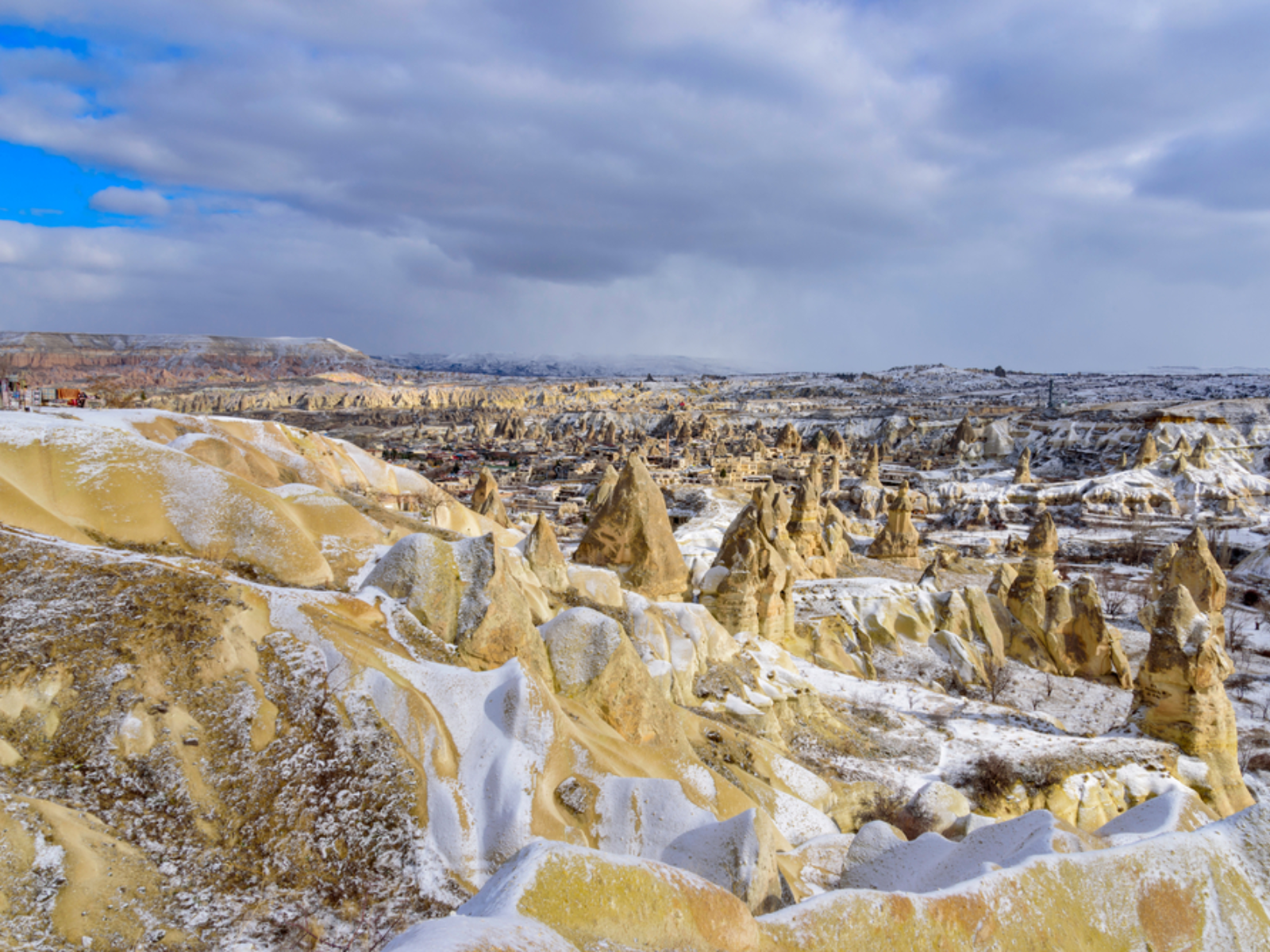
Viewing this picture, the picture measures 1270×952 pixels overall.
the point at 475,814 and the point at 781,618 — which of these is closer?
the point at 475,814

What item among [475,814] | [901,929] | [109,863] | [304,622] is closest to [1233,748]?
[901,929]

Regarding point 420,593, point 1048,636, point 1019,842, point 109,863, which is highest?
point 420,593

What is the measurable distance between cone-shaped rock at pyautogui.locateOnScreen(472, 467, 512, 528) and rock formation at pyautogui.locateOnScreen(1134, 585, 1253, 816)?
85.1ft

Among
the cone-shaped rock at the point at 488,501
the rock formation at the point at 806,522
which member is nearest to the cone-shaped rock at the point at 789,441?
the rock formation at the point at 806,522

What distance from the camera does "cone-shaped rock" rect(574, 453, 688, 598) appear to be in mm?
21531

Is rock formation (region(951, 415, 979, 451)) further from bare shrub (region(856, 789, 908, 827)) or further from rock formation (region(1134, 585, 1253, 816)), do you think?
bare shrub (region(856, 789, 908, 827))

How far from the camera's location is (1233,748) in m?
19.6

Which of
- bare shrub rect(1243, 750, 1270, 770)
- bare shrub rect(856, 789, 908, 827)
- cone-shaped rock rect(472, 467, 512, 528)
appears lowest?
bare shrub rect(1243, 750, 1270, 770)

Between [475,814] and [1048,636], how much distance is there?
101 feet

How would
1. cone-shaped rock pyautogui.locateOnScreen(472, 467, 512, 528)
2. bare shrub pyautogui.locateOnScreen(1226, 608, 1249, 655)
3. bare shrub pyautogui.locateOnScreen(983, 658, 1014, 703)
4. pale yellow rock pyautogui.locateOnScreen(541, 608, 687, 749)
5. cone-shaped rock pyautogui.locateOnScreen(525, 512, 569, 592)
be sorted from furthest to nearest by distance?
1. cone-shaped rock pyautogui.locateOnScreen(472, 467, 512, 528)
2. bare shrub pyautogui.locateOnScreen(1226, 608, 1249, 655)
3. bare shrub pyautogui.locateOnScreen(983, 658, 1014, 703)
4. cone-shaped rock pyautogui.locateOnScreen(525, 512, 569, 592)
5. pale yellow rock pyautogui.locateOnScreen(541, 608, 687, 749)

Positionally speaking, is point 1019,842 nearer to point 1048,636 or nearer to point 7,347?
point 1048,636

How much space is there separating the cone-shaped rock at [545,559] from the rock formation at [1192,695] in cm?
1717

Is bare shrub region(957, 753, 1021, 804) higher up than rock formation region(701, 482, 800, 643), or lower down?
lower down

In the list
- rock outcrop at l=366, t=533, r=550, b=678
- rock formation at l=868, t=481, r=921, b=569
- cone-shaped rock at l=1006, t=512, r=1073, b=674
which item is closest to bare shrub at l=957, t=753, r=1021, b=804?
rock outcrop at l=366, t=533, r=550, b=678
